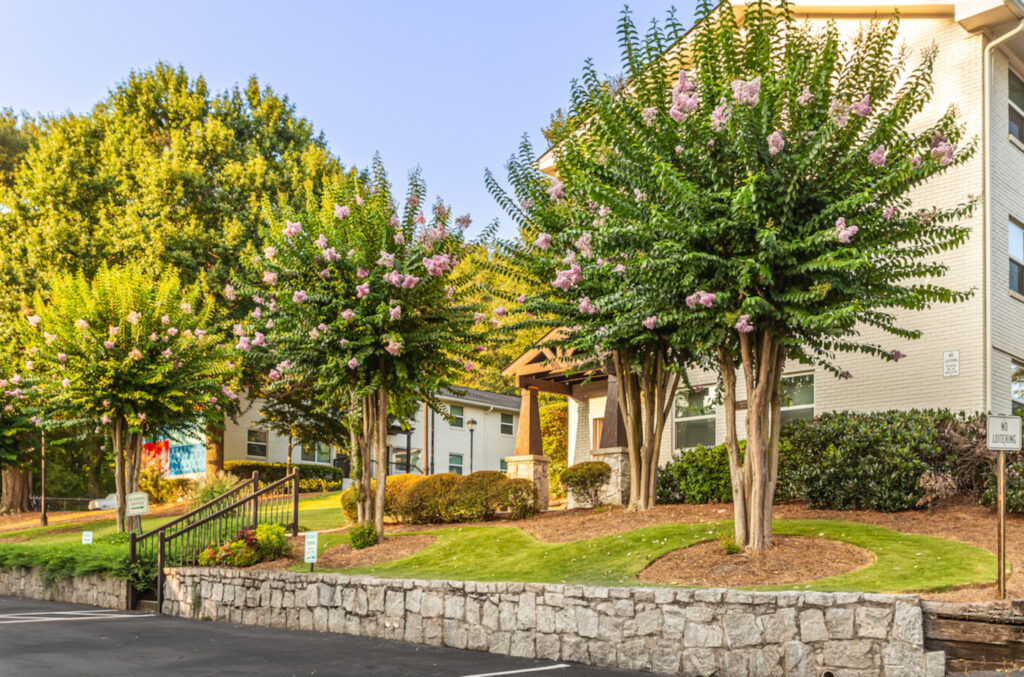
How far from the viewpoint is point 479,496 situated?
16094 mm

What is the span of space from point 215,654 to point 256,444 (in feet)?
94.3

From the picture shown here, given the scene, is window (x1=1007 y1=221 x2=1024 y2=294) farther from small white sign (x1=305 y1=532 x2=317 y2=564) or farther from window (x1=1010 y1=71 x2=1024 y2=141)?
small white sign (x1=305 y1=532 x2=317 y2=564)

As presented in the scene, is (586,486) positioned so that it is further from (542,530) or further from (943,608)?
(943,608)

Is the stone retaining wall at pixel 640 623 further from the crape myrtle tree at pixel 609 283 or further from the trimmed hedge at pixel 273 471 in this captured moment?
the trimmed hedge at pixel 273 471

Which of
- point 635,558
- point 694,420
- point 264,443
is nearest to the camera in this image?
point 635,558

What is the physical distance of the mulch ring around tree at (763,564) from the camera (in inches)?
368

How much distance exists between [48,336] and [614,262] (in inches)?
453

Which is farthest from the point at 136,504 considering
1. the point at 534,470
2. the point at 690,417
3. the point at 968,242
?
the point at 968,242

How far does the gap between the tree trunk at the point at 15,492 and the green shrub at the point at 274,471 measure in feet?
21.2

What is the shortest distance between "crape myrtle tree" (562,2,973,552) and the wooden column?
876 cm

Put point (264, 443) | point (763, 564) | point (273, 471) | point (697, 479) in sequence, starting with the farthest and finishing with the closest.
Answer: point (264, 443)
point (273, 471)
point (697, 479)
point (763, 564)

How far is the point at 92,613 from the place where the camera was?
1377 cm

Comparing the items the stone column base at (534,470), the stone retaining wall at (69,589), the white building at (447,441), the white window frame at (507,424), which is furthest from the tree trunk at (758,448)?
the white window frame at (507,424)

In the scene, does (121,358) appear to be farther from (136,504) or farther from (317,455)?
(317,455)
